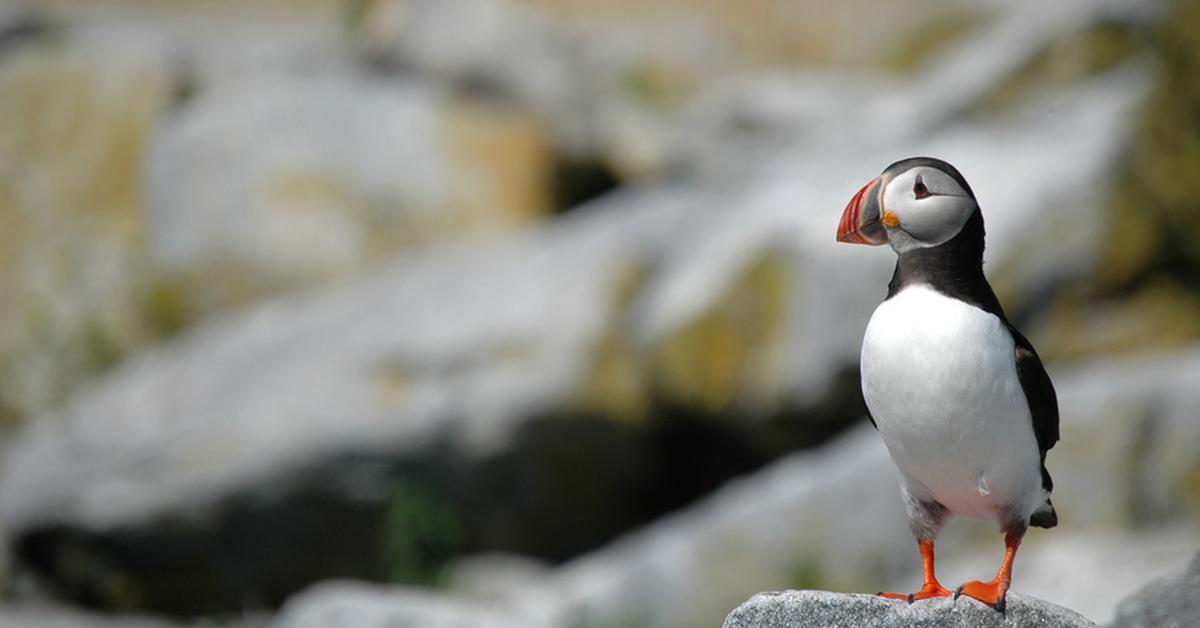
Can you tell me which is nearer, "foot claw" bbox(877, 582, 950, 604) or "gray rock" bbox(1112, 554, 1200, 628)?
"foot claw" bbox(877, 582, 950, 604)

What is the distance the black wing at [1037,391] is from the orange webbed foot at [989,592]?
437 millimetres

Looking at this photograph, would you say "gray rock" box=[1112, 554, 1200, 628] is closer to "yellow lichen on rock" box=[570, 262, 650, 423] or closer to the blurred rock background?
the blurred rock background

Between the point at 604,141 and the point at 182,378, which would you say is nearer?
the point at 182,378

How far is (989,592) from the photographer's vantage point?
4328mm

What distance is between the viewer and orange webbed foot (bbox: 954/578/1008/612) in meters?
4.31

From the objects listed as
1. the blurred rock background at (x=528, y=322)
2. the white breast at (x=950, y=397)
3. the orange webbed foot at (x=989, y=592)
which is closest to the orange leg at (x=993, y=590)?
the orange webbed foot at (x=989, y=592)

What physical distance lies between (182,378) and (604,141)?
17.5 ft

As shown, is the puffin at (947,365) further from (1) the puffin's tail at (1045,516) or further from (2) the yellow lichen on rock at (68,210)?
(2) the yellow lichen on rock at (68,210)

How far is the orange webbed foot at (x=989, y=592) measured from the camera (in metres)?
4.31

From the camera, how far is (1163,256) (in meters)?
10.0

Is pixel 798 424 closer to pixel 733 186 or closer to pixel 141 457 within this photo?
pixel 733 186

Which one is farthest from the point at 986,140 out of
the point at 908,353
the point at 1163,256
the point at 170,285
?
the point at 170,285

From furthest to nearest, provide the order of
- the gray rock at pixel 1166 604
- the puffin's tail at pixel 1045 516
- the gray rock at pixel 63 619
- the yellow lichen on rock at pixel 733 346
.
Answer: the gray rock at pixel 63 619 → the yellow lichen on rock at pixel 733 346 → the gray rock at pixel 1166 604 → the puffin's tail at pixel 1045 516

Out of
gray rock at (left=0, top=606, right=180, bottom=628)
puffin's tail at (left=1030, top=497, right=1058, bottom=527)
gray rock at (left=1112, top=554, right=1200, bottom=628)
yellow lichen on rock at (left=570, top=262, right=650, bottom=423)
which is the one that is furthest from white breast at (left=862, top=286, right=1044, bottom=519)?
gray rock at (left=0, top=606, right=180, bottom=628)
